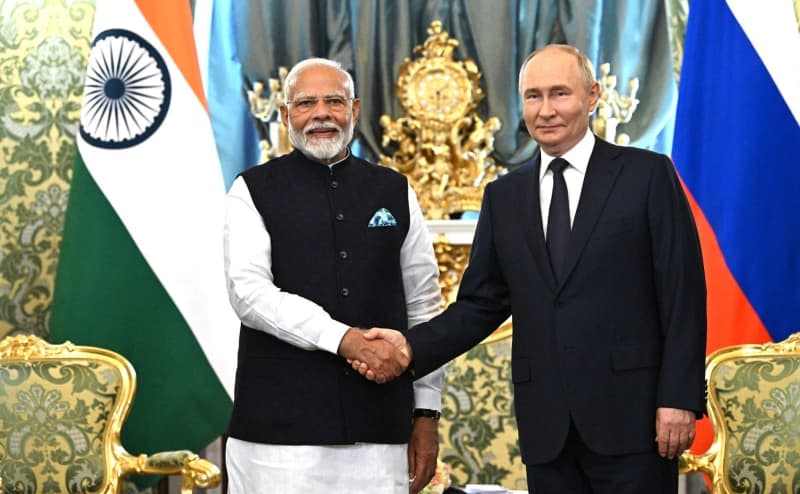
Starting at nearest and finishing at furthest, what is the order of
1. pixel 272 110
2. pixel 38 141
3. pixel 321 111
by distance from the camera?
pixel 321 111 < pixel 38 141 < pixel 272 110

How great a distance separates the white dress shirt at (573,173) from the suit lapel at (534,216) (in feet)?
0.06

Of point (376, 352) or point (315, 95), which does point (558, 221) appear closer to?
point (376, 352)

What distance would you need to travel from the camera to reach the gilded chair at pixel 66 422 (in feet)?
12.2

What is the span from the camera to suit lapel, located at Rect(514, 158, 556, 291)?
2.54m

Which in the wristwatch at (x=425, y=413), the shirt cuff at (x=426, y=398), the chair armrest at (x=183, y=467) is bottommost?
the chair armrest at (x=183, y=467)

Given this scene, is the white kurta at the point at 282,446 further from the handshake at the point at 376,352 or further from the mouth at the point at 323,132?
the mouth at the point at 323,132

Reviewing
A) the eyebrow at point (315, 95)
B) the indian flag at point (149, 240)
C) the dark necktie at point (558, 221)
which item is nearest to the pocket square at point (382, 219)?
the eyebrow at point (315, 95)

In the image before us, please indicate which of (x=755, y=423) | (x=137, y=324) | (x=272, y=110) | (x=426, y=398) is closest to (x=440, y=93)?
(x=272, y=110)

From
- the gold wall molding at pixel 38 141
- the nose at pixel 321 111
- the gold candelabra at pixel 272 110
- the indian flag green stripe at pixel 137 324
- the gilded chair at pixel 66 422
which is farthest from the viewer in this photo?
the gold candelabra at pixel 272 110

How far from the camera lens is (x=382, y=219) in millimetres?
2746

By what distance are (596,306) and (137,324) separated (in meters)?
1.86

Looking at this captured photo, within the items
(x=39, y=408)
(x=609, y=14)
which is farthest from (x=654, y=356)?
(x=609, y=14)

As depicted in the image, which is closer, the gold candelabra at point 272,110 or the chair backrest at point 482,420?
the chair backrest at point 482,420

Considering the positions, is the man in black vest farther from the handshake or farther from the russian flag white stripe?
the russian flag white stripe
